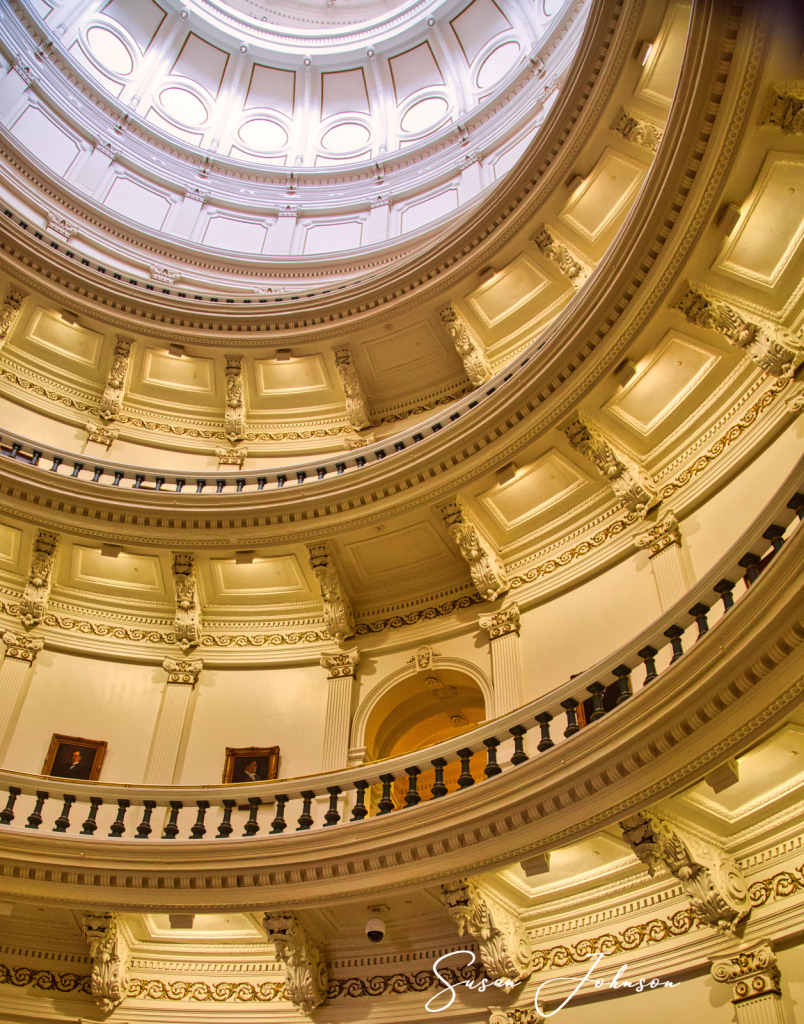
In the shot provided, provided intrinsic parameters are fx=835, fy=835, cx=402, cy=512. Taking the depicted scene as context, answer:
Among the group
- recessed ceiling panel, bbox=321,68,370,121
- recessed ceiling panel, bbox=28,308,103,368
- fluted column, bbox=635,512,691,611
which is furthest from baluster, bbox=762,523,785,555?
recessed ceiling panel, bbox=321,68,370,121

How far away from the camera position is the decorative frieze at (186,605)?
13695 millimetres

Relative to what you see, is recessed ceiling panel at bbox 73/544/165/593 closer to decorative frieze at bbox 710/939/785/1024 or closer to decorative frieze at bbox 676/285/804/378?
decorative frieze at bbox 676/285/804/378

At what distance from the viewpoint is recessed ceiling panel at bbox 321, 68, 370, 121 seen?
2658cm

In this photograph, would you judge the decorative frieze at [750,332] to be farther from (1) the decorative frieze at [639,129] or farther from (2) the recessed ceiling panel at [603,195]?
(2) the recessed ceiling panel at [603,195]

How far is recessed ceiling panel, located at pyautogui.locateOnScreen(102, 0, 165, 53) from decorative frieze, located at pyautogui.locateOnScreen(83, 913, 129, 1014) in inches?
963

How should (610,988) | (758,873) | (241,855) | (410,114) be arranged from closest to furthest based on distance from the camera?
(758,873), (610,988), (241,855), (410,114)

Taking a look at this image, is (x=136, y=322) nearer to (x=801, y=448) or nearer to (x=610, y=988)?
(x=801, y=448)

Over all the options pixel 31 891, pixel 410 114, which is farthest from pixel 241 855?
pixel 410 114

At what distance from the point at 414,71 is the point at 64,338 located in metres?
15.7

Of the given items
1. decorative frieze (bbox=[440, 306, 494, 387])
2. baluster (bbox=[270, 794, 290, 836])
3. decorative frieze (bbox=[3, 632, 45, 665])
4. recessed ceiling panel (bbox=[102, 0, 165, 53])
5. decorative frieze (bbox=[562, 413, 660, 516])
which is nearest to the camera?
baluster (bbox=[270, 794, 290, 836])

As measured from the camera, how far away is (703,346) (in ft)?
36.3

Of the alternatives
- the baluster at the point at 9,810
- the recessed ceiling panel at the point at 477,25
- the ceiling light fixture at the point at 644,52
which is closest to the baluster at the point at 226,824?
the baluster at the point at 9,810

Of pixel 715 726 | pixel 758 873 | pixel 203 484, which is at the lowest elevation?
pixel 758 873

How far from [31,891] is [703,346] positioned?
10346 mm
